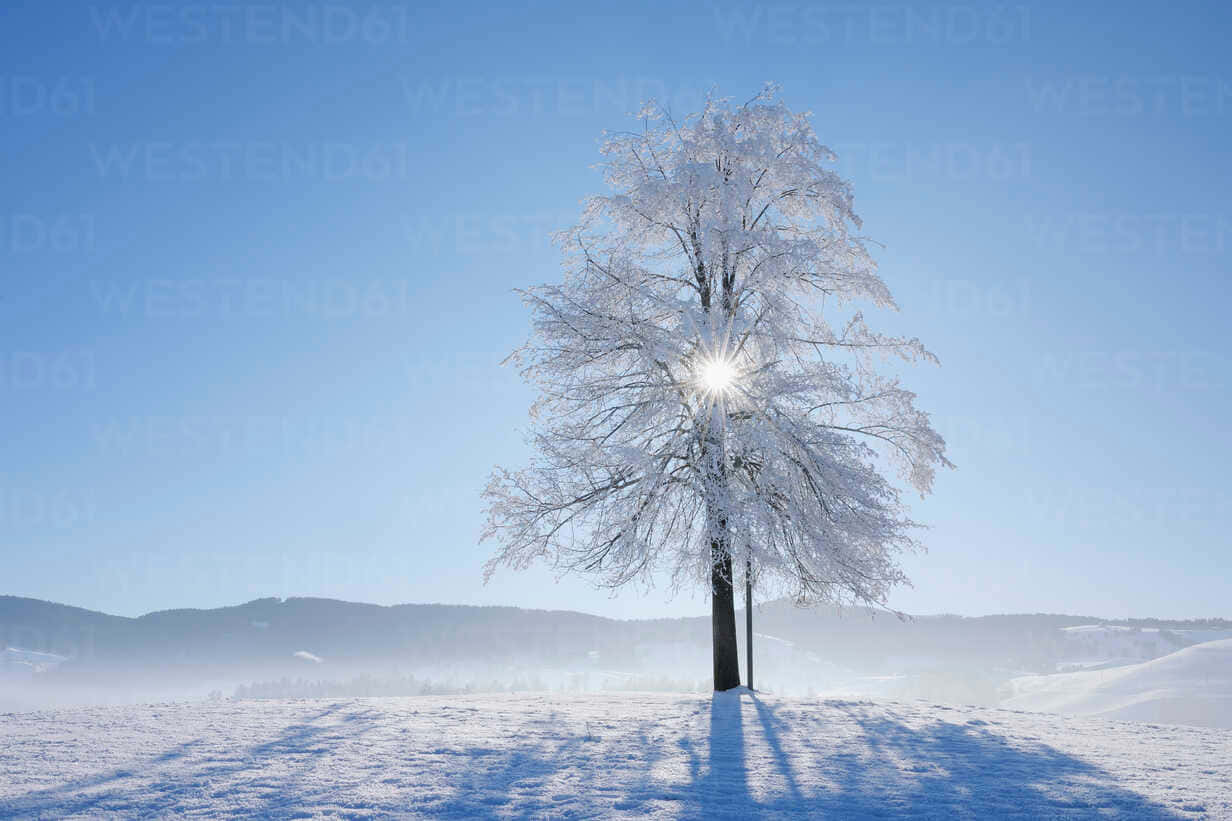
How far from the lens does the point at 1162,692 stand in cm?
2056

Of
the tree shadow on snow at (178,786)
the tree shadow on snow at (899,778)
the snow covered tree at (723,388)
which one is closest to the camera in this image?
the tree shadow on snow at (178,786)

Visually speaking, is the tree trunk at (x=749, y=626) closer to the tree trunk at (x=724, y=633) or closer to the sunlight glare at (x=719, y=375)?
the tree trunk at (x=724, y=633)

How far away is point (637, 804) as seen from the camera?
7.05 meters

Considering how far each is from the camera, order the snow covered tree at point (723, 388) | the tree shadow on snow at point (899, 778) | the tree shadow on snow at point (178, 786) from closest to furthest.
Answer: the tree shadow on snow at point (178, 786) → the tree shadow on snow at point (899, 778) → the snow covered tree at point (723, 388)

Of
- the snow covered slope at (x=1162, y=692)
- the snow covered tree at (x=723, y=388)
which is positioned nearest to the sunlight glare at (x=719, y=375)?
the snow covered tree at (x=723, y=388)

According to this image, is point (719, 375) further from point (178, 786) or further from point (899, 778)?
point (178, 786)

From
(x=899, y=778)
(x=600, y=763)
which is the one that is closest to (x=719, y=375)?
(x=600, y=763)

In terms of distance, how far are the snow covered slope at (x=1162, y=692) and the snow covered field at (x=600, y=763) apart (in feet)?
23.6

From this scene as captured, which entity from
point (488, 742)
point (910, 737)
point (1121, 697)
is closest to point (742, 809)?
point (488, 742)

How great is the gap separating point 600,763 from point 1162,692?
740 inches

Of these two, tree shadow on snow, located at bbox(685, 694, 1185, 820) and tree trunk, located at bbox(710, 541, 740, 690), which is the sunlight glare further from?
tree shadow on snow, located at bbox(685, 694, 1185, 820)

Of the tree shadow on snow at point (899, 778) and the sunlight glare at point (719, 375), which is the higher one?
the sunlight glare at point (719, 375)

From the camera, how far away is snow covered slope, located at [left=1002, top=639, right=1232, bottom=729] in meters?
19.0

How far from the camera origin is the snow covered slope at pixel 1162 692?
19.0m
